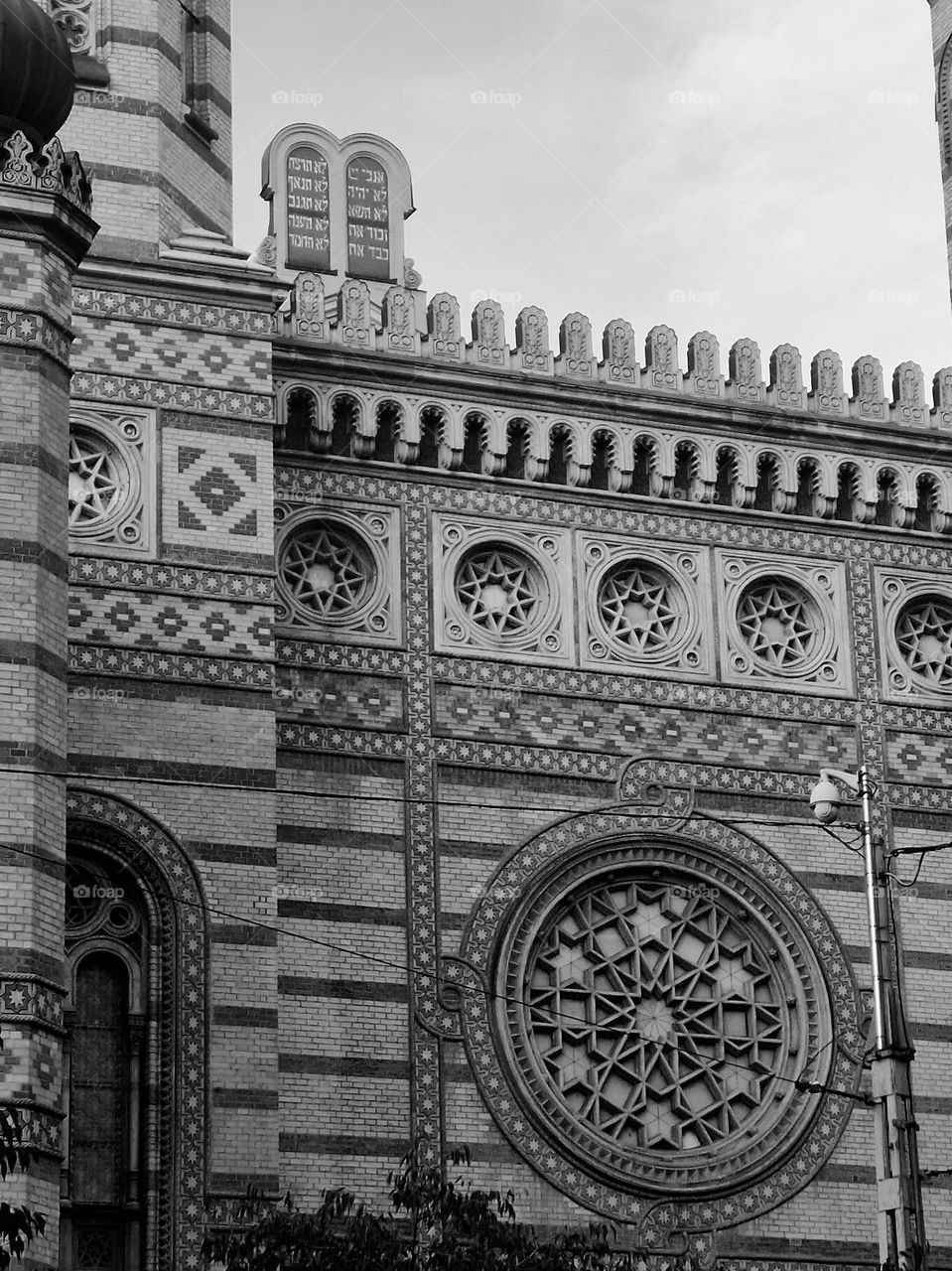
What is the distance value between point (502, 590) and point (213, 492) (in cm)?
247

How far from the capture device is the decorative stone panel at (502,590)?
21.1 metres

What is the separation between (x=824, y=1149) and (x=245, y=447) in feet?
20.9

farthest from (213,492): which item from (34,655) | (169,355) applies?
(34,655)

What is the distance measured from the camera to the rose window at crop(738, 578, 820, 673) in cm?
2192

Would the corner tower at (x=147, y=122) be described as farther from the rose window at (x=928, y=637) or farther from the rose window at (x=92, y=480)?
the rose window at (x=928, y=637)

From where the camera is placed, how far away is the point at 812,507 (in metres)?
22.5

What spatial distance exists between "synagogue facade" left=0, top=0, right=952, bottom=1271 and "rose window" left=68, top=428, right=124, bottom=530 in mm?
41

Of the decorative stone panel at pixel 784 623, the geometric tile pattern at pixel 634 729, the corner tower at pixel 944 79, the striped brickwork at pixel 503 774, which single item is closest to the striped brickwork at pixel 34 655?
the striped brickwork at pixel 503 774

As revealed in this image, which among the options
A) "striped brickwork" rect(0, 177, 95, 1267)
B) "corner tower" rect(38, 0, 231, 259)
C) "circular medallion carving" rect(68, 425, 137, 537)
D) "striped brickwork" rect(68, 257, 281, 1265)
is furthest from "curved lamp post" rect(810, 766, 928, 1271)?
"corner tower" rect(38, 0, 231, 259)

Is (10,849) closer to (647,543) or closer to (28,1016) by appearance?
(28,1016)

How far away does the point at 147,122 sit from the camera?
2142 centimetres

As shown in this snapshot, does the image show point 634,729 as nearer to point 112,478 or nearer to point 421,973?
point 421,973

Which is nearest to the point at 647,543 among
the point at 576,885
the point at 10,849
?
the point at 576,885

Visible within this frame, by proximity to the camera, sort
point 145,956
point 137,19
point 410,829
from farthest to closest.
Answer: point 137,19 → point 410,829 → point 145,956
